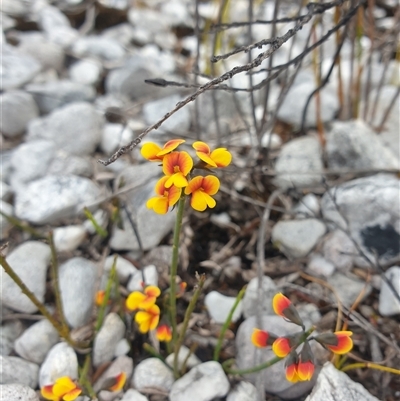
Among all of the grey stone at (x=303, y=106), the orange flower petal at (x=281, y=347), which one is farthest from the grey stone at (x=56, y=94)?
the orange flower petal at (x=281, y=347)

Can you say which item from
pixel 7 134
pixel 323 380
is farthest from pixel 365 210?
pixel 7 134

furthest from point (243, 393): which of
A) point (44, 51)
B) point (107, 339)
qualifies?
point (44, 51)

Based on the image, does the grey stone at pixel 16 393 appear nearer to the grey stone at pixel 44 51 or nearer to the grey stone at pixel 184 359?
A: the grey stone at pixel 184 359

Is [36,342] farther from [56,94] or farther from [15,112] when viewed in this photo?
[56,94]

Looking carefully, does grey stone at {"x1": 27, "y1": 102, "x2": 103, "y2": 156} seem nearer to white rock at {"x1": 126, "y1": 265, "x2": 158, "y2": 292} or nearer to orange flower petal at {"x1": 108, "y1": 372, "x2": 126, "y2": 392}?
white rock at {"x1": 126, "y1": 265, "x2": 158, "y2": 292}

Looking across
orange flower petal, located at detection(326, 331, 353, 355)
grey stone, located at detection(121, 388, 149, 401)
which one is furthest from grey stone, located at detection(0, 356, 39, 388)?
orange flower petal, located at detection(326, 331, 353, 355)

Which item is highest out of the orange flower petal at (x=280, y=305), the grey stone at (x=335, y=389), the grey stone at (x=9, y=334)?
the orange flower petal at (x=280, y=305)
